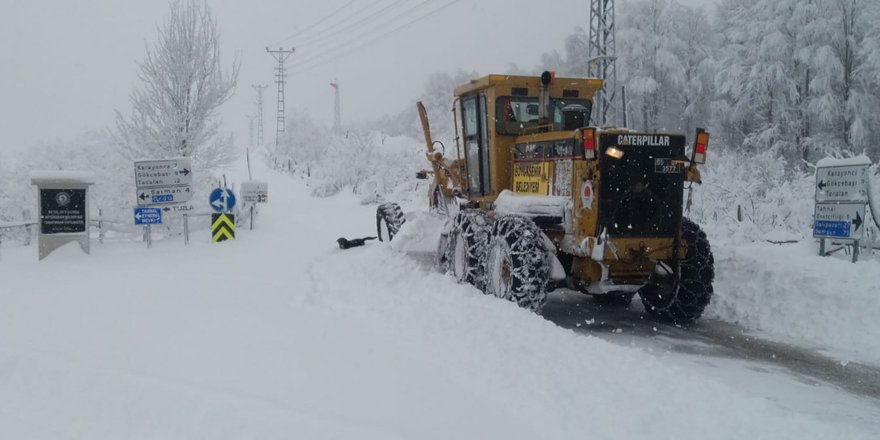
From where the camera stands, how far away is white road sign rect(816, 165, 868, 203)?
8.61 meters

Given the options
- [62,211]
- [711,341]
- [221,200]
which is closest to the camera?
[711,341]

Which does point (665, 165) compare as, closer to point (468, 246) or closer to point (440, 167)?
point (468, 246)

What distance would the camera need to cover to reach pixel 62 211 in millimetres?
11414

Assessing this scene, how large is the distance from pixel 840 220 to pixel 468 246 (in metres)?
4.96

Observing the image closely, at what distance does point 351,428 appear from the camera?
3.95 m

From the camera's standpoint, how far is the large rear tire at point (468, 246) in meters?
8.23

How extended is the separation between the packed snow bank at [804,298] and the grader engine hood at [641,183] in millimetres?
1484

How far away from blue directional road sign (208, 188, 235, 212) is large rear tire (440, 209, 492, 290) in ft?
18.6

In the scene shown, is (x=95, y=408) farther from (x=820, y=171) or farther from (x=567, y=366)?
(x=820, y=171)

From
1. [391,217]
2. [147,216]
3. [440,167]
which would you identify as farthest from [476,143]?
[147,216]

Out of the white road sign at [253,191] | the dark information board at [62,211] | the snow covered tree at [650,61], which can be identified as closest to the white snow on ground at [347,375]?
the dark information board at [62,211]

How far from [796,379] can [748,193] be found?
10261 millimetres

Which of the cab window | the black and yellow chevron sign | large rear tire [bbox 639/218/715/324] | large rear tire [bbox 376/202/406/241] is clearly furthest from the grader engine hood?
the black and yellow chevron sign

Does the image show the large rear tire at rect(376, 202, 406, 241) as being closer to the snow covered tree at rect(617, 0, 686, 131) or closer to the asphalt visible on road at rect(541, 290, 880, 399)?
the asphalt visible on road at rect(541, 290, 880, 399)
